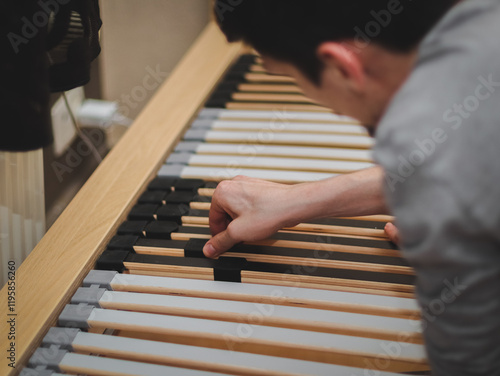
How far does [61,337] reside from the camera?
34.3 inches

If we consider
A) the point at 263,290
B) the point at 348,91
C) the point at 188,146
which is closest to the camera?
the point at 348,91

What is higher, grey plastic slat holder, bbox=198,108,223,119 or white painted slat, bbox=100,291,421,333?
white painted slat, bbox=100,291,421,333

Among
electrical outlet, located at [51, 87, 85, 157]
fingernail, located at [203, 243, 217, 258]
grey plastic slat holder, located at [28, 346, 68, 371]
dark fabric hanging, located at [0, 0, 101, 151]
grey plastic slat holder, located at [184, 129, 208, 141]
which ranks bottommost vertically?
electrical outlet, located at [51, 87, 85, 157]

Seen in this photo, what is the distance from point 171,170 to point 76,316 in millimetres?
452

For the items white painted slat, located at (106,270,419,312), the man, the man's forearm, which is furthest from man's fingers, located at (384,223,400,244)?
the man

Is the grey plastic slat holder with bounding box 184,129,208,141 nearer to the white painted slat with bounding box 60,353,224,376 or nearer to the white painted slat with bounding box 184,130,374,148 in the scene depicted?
the white painted slat with bounding box 184,130,374,148

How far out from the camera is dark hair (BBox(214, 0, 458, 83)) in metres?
0.57

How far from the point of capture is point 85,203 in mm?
1153

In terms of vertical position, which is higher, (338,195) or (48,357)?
(338,195)

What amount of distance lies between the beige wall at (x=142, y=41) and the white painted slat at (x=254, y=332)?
142 cm

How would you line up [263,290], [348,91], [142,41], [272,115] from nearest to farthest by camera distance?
[348,91], [263,290], [272,115], [142,41]

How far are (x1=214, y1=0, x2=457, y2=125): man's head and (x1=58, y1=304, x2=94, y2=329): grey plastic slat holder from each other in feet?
1.66

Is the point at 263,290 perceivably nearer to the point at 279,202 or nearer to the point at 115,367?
the point at 279,202

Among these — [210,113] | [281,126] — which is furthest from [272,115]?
[210,113]
